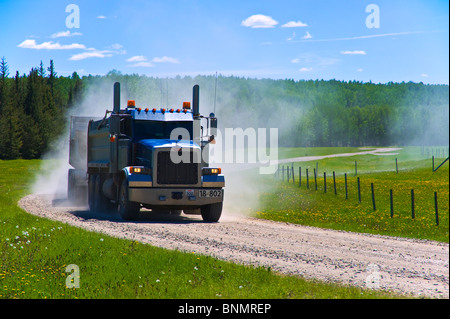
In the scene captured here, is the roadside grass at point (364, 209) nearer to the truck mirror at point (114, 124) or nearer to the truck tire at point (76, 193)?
the truck mirror at point (114, 124)

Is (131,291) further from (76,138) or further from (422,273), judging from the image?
(76,138)

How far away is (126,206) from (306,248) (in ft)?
25.0

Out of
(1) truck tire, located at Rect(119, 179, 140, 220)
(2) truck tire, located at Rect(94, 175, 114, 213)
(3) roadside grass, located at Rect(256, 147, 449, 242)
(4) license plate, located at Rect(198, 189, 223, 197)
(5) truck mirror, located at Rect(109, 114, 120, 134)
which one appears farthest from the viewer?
(2) truck tire, located at Rect(94, 175, 114, 213)

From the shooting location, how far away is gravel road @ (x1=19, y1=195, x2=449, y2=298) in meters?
10.9

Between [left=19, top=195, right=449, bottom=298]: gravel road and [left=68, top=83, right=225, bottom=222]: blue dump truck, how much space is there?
717 millimetres

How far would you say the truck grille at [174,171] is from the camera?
63.6 ft

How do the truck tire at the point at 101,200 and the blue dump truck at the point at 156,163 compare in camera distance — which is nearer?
the blue dump truck at the point at 156,163

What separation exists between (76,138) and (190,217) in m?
8.19

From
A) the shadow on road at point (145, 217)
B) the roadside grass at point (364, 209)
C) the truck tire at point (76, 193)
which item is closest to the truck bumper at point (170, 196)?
the shadow on road at point (145, 217)

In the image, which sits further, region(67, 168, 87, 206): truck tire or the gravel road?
region(67, 168, 87, 206): truck tire

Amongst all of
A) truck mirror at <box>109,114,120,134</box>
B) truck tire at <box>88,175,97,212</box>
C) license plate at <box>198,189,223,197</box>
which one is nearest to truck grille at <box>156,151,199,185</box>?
license plate at <box>198,189,223,197</box>

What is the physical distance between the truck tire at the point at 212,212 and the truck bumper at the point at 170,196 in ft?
2.09

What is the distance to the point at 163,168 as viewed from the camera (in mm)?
19438

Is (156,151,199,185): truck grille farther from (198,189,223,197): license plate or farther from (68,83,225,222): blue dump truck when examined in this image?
(198,189,223,197): license plate
